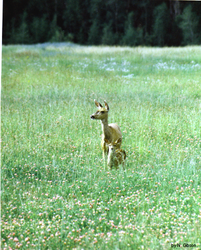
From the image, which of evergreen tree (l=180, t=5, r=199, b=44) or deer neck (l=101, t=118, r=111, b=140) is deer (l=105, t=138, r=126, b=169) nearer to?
deer neck (l=101, t=118, r=111, b=140)

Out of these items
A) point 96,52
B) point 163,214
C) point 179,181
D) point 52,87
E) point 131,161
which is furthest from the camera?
point 96,52

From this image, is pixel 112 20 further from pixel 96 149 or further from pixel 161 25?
pixel 96 149

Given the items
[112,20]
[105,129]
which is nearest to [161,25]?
[112,20]

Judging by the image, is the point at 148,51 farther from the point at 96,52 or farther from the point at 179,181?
the point at 179,181

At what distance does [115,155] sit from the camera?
10.7 ft

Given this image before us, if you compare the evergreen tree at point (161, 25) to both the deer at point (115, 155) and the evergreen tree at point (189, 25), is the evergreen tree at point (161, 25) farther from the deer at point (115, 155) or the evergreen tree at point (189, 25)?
the deer at point (115, 155)

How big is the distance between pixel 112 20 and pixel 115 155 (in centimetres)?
323

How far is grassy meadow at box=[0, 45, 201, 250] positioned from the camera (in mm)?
2539

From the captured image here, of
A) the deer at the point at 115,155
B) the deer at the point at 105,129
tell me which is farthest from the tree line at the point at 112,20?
the deer at the point at 115,155

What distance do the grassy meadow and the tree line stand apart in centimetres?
26

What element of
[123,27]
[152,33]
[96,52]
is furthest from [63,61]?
[152,33]

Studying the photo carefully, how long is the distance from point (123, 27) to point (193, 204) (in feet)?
12.6

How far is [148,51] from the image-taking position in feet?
20.4

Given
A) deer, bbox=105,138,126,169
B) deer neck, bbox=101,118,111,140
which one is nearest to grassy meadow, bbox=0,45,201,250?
deer, bbox=105,138,126,169
